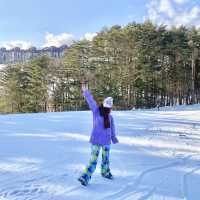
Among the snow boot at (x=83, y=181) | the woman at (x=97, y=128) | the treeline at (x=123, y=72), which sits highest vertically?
the treeline at (x=123, y=72)

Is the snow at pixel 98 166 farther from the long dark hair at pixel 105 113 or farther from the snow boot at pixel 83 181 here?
the long dark hair at pixel 105 113

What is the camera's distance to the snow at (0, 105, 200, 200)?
4.87 metres

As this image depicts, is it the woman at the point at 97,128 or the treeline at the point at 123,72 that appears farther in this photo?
the treeline at the point at 123,72

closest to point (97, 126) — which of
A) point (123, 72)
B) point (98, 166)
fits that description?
point (98, 166)

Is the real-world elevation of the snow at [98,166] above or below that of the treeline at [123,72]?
below

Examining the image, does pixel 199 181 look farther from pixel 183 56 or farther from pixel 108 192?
pixel 183 56

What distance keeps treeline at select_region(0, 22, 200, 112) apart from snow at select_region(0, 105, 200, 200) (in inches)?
867

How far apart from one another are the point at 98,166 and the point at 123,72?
28.1 m

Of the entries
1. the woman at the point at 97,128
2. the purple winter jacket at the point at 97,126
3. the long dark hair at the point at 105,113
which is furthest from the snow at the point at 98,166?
the long dark hair at the point at 105,113

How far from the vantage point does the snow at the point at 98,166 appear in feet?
16.0

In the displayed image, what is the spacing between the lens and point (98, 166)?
248 inches

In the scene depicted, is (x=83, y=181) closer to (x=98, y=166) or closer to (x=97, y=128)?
(x=97, y=128)

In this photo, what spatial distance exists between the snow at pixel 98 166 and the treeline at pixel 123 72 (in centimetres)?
2201

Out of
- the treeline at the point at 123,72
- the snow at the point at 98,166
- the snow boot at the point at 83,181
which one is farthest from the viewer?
the treeline at the point at 123,72
